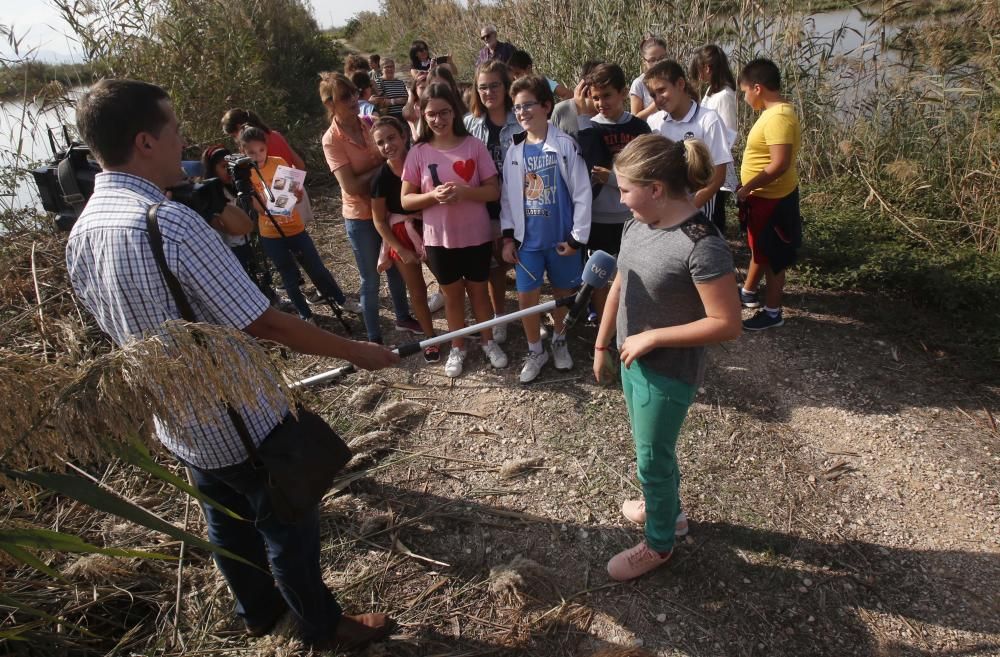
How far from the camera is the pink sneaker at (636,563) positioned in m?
2.50

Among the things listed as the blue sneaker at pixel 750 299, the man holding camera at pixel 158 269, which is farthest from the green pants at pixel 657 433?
the blue sneaker at pixel 750 299

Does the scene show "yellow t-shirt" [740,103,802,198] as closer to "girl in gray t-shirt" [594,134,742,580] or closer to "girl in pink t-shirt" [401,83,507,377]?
"girl in pink t-shirt" [401,83,507,377]

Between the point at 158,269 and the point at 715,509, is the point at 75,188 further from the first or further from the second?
the point at 715,509

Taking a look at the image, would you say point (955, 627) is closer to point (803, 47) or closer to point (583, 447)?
point (583, 447)

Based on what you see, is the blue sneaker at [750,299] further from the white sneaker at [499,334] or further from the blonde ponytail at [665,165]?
the blonde ponytail at [665,165]

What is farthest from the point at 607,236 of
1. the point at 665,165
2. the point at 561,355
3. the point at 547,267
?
the point at 665,165

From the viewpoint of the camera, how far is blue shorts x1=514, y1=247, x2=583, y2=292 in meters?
3.73

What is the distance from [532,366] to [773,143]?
82.3 inches

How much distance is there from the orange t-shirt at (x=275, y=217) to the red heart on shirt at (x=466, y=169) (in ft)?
5.11

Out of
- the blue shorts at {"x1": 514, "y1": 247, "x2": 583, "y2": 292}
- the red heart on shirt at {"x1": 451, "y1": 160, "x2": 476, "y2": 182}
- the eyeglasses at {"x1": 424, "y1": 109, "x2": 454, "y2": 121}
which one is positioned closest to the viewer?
the eyeglasses at {"x1": 424, "y1": 109, "x2": 454, "y2": 121}

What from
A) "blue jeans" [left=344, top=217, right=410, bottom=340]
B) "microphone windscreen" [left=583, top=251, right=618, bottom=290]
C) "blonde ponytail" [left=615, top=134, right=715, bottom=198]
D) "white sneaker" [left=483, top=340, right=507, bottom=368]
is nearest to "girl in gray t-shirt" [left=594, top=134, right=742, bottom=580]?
"blonde ponytail" [left=615, top=134, right=715, bottom=198]

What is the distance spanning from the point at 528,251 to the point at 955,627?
2691 mm

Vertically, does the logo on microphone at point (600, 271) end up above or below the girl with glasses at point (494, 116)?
below

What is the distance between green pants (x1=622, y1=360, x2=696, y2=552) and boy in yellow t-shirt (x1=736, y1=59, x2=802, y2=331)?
2.20m
